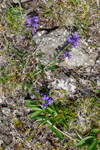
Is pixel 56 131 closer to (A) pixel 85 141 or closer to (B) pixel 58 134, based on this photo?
(B) pixel 58 134

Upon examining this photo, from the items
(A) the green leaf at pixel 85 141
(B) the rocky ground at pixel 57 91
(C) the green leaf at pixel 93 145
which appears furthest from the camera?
(B) the rocky ground at pixel 57 91

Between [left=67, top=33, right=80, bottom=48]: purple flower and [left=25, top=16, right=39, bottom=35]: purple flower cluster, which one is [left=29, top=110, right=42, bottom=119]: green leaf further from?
[left=25, top=16, right=39, bottom=35]: purple flower cluster

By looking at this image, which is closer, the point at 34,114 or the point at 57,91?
the point at 34,114

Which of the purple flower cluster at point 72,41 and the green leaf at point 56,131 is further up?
the purple flower cluster at point 72,41

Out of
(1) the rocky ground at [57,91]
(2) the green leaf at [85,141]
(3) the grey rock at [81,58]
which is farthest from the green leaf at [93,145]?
(3) the grey rock at [81,58]

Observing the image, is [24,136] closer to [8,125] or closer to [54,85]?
[8,125]

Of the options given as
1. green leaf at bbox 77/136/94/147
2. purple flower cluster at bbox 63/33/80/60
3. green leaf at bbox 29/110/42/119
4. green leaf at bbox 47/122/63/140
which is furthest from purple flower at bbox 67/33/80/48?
green leaf at bbox 77/136/94/147

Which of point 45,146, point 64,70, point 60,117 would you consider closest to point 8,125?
point 45,146

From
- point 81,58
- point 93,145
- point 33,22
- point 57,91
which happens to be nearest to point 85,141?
point 93,145

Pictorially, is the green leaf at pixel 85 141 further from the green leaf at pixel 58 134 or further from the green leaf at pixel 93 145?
the green leaf at pixel 58 134
